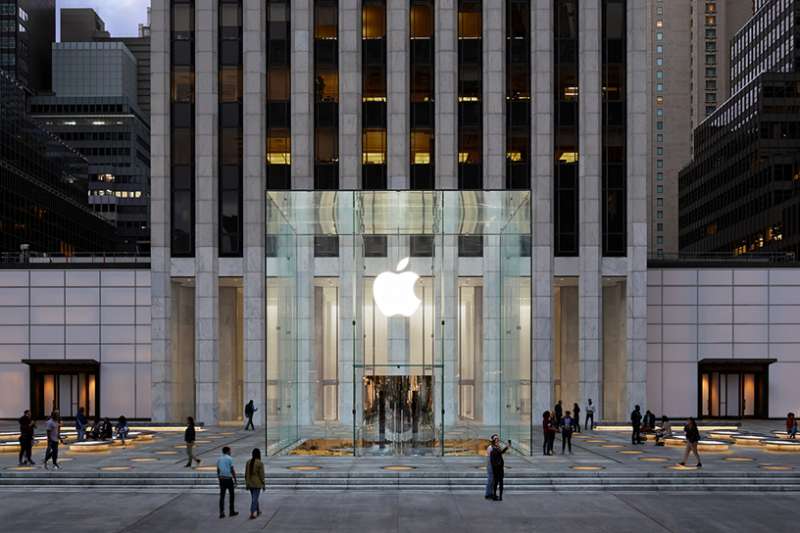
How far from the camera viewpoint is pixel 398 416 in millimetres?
36250

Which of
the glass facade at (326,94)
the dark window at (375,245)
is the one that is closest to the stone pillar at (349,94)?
the glass facade at (326,94)

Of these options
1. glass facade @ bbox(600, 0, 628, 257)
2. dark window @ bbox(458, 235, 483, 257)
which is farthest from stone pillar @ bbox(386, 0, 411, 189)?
dark window @ bbox(458, 235, 483, 257)

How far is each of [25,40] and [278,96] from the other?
470 feet

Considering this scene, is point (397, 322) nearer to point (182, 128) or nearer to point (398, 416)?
point (398, 416)

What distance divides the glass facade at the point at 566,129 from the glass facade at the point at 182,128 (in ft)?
72.4

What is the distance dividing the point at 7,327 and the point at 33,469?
26.7 meters

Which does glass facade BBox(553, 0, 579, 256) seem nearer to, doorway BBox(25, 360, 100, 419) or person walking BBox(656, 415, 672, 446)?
person walking BBox(656, 415, 672, 446)

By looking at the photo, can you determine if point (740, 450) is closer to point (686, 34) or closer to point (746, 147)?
point (746, 147)

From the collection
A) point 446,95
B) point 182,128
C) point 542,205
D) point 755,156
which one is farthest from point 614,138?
point 755,156

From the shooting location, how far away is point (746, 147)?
400 ft

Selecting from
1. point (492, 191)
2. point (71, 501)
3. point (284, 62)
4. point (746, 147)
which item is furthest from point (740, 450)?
point (746, 147)

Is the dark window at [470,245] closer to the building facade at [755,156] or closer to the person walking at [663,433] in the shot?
the person walking at [663,433]

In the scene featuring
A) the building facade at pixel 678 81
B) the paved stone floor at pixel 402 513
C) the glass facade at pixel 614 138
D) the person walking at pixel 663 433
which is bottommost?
the person walking at pixel 663 433

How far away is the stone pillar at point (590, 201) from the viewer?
54469 mm
